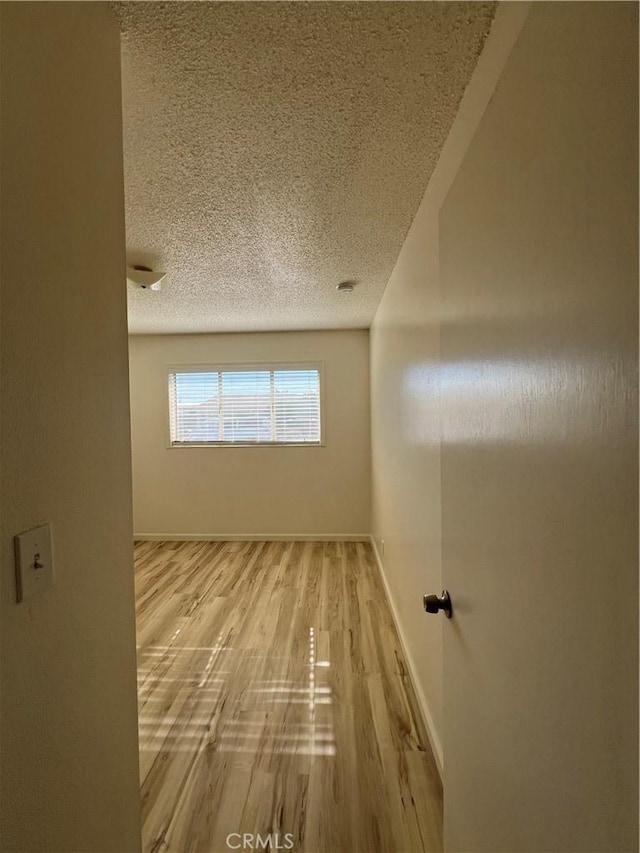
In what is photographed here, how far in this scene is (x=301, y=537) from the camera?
4422mm

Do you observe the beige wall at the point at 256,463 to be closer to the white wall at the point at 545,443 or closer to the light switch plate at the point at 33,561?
the white wall at the point at 545,443

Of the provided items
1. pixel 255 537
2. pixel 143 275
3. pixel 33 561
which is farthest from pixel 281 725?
pixel 255 537

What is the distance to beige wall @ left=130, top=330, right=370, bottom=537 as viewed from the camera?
4367 mm

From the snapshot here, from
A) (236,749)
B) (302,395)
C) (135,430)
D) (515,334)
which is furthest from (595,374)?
(135,430)

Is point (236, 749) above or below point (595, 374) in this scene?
below

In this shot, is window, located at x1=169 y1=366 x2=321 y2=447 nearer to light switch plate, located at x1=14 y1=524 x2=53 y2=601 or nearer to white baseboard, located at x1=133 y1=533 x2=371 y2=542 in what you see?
white baseboard, located at x1=133 y1=533 x2=371 y2=542

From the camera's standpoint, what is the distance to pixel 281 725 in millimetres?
1717

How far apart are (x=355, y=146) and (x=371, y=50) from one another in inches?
14.4

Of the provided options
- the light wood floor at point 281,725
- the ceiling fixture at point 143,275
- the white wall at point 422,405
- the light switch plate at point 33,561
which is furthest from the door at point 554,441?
the ceiling fixture at point 143,275

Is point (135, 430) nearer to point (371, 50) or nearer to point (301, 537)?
point (301, 537)

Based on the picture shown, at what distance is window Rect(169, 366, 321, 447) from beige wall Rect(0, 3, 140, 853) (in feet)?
11.3

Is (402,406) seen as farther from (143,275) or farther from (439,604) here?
(143,275)

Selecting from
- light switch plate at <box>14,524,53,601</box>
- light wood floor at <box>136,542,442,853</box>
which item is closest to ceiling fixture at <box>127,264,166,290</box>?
light switch plate at <box>14,524,53,601</box>

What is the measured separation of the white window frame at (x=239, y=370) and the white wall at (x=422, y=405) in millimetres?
1622
